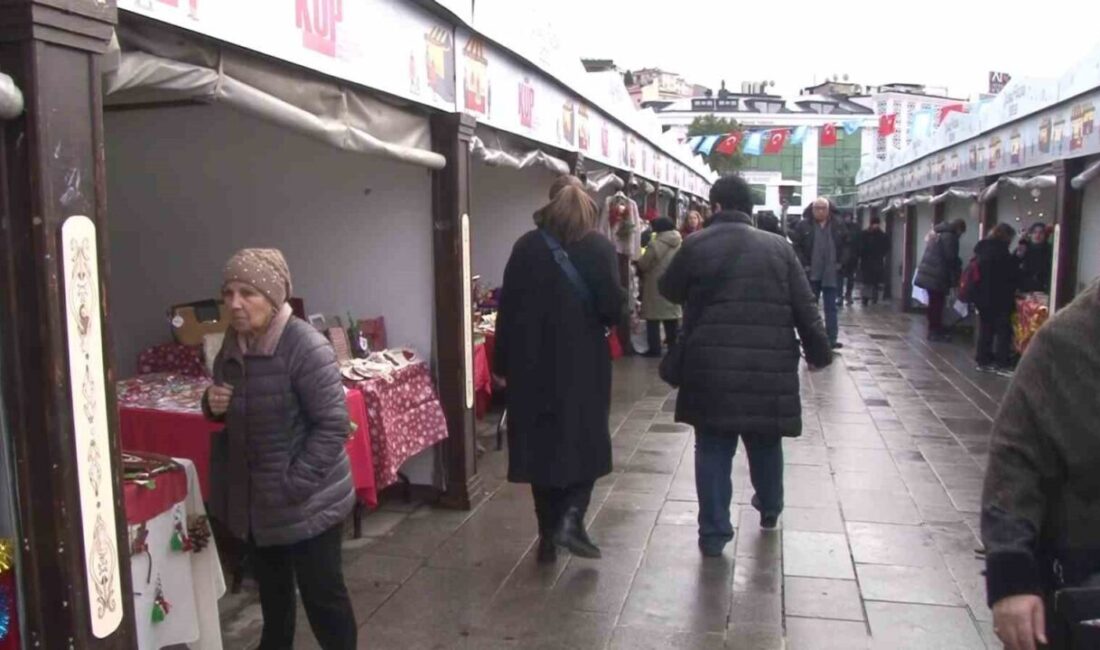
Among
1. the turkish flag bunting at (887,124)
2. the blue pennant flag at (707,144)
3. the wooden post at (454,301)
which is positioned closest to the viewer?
the wooden post at (454,301)

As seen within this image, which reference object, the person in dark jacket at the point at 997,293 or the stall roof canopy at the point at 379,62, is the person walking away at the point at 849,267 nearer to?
the person in dark jacket at the point at 997,293

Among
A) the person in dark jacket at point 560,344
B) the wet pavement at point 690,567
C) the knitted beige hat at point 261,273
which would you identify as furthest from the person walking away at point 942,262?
the knitted beige hat at point 261,273

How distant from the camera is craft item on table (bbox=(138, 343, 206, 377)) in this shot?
5.17m

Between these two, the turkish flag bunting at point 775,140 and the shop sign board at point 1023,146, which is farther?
the turkish flag bunting at point 775,140

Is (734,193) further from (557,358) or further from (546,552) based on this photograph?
(546,552)

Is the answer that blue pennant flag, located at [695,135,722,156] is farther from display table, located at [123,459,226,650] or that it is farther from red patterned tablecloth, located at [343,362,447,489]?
display table, located at [123,459,226,650]

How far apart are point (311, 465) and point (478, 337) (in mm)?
3822

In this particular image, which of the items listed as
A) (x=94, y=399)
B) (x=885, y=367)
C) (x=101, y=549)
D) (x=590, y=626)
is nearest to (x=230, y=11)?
(x=94, y=399)

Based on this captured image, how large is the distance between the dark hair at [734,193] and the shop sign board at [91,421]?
2.84 meters

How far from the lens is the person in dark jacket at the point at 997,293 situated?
9.82 m

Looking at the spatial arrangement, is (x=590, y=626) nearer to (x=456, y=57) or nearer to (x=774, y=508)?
(x=774, y=508)

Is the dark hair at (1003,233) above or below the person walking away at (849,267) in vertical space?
above

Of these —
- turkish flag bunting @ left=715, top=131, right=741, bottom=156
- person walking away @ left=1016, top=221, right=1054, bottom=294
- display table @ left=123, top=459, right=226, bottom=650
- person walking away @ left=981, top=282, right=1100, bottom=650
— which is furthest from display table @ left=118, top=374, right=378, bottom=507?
turkish flag bunting @ left=715, top=131, right=741, bottom=156

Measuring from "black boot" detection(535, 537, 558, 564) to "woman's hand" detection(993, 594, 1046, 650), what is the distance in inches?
108
